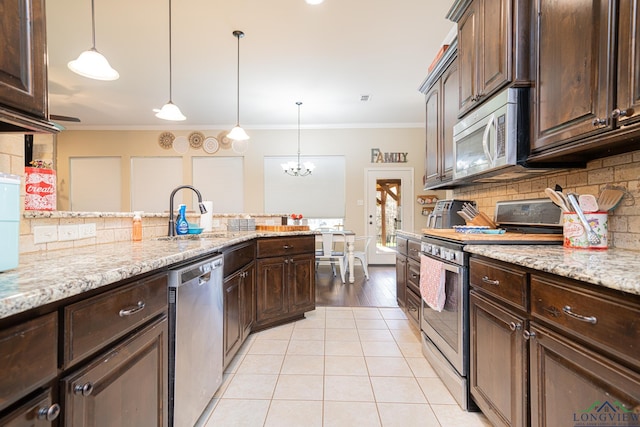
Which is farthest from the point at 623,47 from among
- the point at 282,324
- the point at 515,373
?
the point at 282,324

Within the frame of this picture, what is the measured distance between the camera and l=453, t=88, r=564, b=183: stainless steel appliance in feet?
5.30

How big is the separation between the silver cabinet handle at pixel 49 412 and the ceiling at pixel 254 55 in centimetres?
297

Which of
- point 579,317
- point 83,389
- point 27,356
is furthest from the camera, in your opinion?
point 579,317

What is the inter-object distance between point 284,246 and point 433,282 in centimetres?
138

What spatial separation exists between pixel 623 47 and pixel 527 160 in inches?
25.3

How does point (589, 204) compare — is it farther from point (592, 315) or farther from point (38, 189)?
point (38, 189)

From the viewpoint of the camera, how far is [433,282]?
1.89 meters

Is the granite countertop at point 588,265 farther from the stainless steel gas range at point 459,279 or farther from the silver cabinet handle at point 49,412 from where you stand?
the silver cabinet handle at point 49,412

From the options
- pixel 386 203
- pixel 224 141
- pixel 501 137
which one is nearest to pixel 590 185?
pixel 501 137

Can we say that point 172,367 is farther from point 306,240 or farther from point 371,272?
point 371,272

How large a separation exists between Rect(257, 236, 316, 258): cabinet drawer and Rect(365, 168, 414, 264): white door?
10.5 feet

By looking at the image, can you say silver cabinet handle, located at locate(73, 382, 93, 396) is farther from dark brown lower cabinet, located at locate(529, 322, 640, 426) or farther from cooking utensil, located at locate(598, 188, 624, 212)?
cooking utensil, located at locate(598, 188, 624, 212)

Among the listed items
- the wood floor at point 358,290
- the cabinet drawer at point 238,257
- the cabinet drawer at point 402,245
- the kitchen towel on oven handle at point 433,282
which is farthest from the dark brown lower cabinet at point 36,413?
the wood floor at point 358,290

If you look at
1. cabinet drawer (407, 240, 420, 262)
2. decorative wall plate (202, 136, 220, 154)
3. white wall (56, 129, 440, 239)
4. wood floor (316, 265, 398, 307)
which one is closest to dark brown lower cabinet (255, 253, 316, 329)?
wood floor (316, 265, 398, 307)
